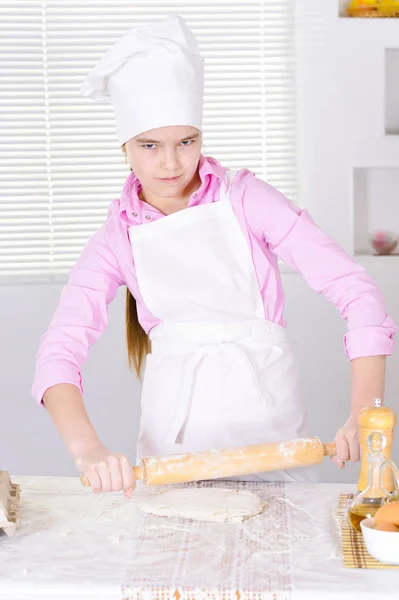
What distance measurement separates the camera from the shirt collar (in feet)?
5.81

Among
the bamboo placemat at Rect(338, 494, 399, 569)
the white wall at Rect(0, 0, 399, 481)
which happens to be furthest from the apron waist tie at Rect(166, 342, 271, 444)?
the white wall at Rect(0, 0, 399, 481)

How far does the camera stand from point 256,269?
5.84 feet

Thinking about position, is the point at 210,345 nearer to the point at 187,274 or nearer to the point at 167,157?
the point at 187,274

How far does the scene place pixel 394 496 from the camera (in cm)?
124

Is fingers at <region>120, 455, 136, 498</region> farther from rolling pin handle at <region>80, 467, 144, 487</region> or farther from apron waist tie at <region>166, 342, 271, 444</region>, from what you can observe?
apron waist tie at <region>166, 342, 271, 444</region>

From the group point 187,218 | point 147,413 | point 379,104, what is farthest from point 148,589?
A: point 379,104

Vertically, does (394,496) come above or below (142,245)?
below

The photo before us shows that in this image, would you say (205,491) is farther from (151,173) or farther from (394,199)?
(394,199)

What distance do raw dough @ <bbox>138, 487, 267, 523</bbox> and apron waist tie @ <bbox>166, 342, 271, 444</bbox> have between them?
0.26 metres

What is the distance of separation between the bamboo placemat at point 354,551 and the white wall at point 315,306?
67.2 inches

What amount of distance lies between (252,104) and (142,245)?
1.40 m

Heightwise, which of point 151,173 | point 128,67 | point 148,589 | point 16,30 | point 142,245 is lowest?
point 148,589

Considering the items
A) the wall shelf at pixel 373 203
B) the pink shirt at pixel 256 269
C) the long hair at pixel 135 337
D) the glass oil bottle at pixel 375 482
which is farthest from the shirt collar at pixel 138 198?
the wall shelf at pixel 373 203

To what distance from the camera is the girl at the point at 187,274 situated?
1654 mm
